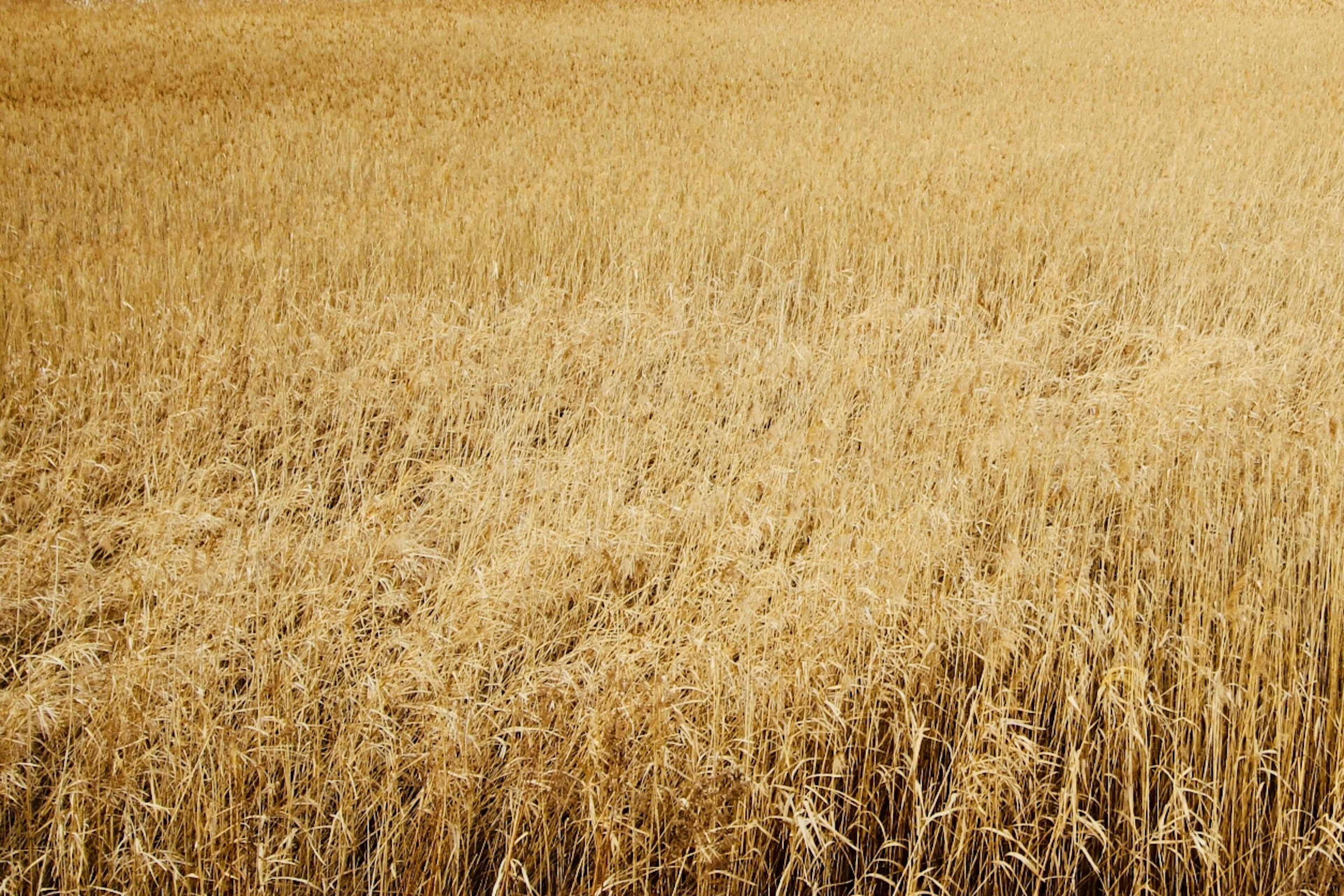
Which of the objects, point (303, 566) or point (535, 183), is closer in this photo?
point (303, 566)

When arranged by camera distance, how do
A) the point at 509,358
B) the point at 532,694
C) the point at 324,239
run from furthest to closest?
the point at 324,239
the point at 509,358
the point at 532,694

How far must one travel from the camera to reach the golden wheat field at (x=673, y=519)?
198 cm

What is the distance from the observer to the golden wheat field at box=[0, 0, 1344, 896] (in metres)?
1.98

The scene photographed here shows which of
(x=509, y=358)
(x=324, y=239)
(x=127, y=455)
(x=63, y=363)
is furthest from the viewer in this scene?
(x=324, y=239)

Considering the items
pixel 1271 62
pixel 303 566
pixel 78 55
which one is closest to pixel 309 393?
pixel 303 566

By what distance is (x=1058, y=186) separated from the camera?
238 inches

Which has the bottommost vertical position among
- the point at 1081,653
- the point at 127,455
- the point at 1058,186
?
the point at 127,455

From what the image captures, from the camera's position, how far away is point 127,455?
11.2 ft

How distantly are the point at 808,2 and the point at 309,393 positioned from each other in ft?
47.4

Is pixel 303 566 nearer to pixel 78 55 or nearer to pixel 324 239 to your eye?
pixel 324 239

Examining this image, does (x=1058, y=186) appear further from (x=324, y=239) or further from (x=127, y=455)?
(x=127, y=455)

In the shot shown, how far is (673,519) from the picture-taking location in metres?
2.99

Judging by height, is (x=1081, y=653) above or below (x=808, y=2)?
below

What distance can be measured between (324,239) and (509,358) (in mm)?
1745
